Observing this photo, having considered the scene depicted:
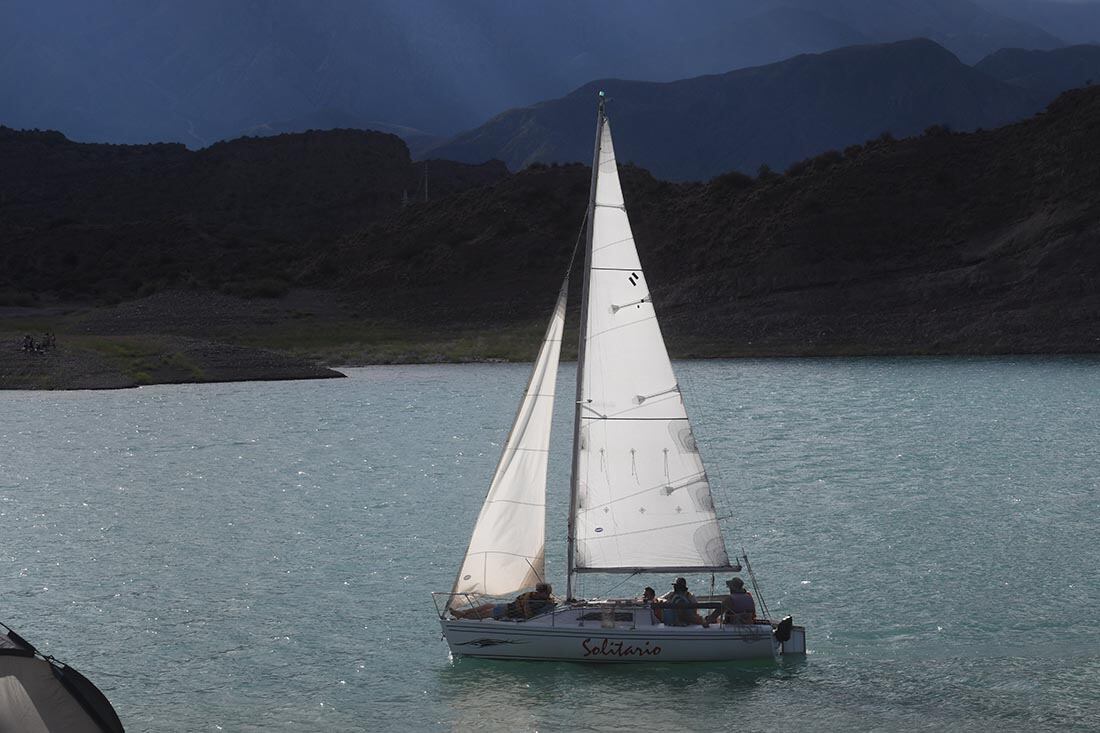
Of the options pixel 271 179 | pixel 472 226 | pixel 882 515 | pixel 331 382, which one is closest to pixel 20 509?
pixel 882 515

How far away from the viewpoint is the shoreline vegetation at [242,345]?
89619mm

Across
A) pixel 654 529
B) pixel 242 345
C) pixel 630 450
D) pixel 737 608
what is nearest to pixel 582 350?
pixel 630 450

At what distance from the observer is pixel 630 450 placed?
24.8 meters

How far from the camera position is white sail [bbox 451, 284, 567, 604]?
2483 cm

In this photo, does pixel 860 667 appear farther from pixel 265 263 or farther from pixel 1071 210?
pixel 265 263

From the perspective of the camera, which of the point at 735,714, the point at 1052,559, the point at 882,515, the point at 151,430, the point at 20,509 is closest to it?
the point at 735,714

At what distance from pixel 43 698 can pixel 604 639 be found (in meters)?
9.85

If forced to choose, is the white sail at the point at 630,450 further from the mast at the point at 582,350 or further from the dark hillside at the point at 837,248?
the dark hillside at the point at 837,248

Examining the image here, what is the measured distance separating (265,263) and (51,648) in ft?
411

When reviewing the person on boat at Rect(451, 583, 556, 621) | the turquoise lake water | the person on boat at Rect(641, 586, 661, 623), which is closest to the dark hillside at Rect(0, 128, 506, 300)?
the turquoise lake water

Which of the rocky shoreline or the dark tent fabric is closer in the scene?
the dark tent fabric

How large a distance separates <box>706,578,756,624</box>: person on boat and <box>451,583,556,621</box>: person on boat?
9.85ft

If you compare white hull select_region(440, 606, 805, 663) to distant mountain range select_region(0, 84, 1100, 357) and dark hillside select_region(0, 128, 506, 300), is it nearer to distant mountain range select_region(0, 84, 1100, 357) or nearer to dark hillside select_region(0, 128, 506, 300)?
distant mountain range select_region(0, 84, 1100, 357)

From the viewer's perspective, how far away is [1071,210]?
110 metres
